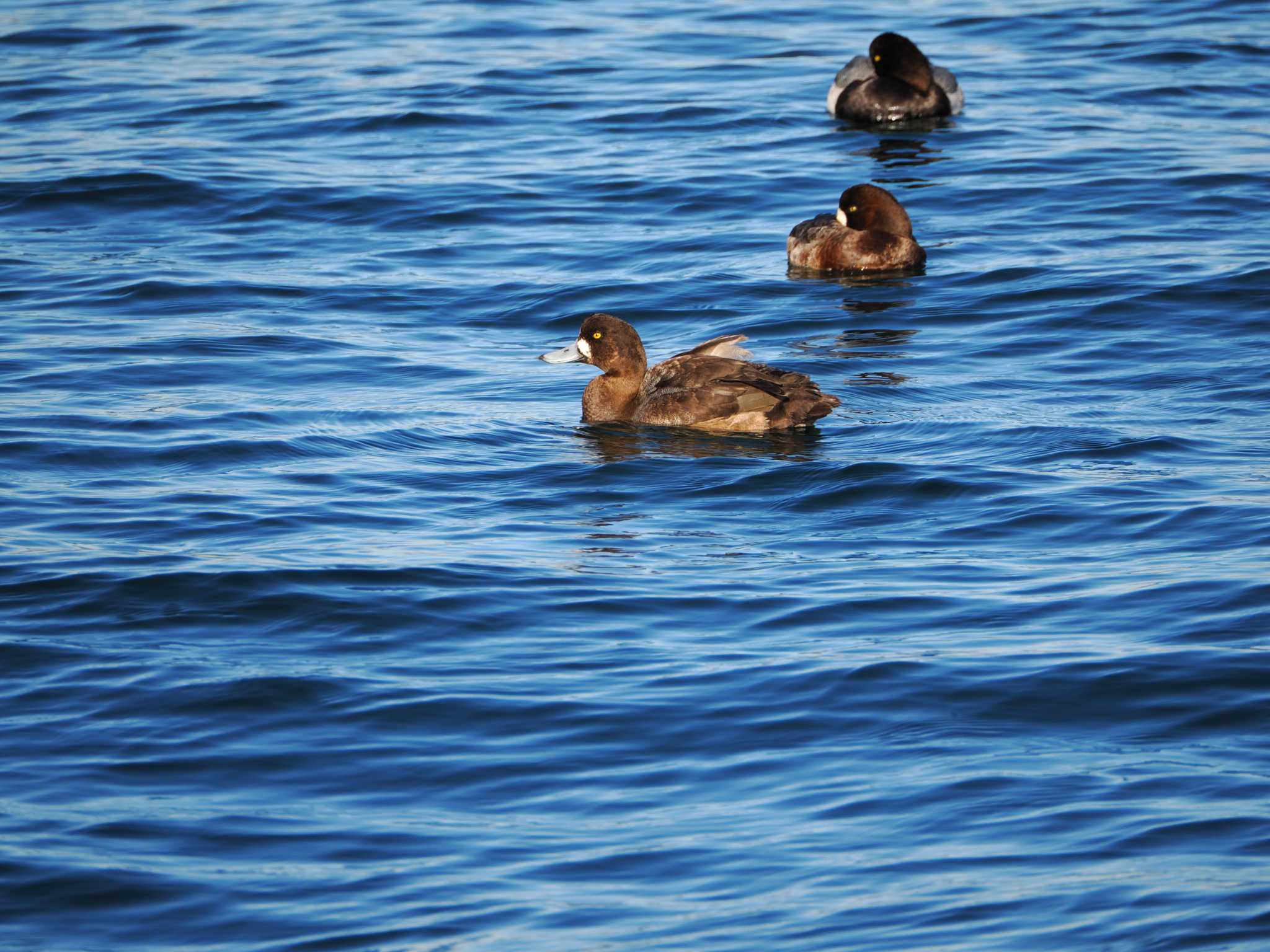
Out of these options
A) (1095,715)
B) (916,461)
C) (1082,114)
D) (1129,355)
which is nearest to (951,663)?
(1095,715)

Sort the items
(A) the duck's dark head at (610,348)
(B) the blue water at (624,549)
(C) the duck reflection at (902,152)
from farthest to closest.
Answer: (C) the duck reflection at (902,152) < (A) the duck's dark head at (610,348) < (B) the blue water at (624,549)

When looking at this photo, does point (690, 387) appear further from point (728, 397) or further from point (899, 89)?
point (899, 89)

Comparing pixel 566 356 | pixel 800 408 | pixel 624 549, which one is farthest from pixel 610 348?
pixel 624 549

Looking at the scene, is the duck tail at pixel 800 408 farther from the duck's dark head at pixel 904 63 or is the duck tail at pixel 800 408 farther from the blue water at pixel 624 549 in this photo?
the duck's dark head at pixel 904 63

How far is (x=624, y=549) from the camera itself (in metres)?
9.17

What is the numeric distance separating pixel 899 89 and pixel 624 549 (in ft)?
40.2

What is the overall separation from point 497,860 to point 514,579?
2723mm

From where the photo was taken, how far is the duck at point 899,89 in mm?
20156

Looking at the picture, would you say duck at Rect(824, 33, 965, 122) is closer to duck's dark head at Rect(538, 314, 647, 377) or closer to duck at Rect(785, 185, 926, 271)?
duck at Rect(785, 185, 926, 271)

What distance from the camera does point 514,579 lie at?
8.77 metres

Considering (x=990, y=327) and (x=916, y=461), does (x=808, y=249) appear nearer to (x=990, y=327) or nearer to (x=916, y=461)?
(x=990, y=327)

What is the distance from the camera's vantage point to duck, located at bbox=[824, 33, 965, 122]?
2016cm

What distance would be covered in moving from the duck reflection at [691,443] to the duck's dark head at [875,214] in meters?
4.29

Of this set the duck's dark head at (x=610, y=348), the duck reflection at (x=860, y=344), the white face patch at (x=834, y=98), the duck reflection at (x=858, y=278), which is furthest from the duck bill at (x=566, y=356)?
the white face patch at (x=834, y=98)
